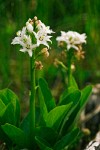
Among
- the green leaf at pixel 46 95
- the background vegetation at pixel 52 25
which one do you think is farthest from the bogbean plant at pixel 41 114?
the background vegetation at pixel 52 25

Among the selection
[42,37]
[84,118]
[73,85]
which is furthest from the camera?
[84,118]

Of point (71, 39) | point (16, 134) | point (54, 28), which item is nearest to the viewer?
point (16, 134)

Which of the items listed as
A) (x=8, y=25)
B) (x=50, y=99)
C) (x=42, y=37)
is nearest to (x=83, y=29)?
(x=8, y=25)

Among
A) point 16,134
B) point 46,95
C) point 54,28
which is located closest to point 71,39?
point 46,95

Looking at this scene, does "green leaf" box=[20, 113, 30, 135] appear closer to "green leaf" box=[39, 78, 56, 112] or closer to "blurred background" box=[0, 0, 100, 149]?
"green leaf" box=[39, 78, 56, 112]

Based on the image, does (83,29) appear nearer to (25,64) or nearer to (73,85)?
(25,64)

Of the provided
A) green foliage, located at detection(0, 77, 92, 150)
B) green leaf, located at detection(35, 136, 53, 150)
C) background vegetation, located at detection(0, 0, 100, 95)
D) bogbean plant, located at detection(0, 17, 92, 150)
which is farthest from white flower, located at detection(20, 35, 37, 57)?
background vegetation, located at detection(0, 0, 100, 95)

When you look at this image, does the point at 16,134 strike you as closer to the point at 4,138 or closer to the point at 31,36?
the point at 4,138
